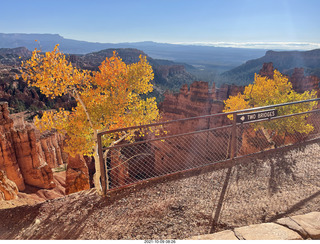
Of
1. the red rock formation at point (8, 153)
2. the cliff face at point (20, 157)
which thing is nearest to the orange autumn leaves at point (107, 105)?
the red rock formation at point (8, 153)

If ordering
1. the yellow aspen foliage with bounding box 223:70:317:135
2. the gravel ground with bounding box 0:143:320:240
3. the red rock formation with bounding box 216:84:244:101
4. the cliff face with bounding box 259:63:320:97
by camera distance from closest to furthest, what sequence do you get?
1. the gravel ground with bounding box 0:143:320:240
2. the yellow aspen foliage with bounding box 223:70:317:135
3. the cliff face with bounding box 259:63:320:97
4. the red rock formation with bounding box 216:84:244:101

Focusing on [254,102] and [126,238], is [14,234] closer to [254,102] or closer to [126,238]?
[126,238]

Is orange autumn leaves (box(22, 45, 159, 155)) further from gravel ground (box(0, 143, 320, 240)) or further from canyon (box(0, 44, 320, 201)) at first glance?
gravel ground (box(0, 143, 320, 240))

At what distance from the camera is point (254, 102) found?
2525 centimetres

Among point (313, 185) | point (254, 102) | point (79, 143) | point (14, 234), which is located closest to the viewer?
point (14, 234)

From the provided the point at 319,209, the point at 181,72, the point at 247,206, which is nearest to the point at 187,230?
the point at 247,206

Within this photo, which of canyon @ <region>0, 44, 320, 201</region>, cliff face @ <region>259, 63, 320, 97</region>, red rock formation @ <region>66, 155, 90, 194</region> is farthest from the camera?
cliff face @ <region>259, 63, 320, 97</region>

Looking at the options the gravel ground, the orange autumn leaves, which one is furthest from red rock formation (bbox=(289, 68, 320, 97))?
the gravel ground

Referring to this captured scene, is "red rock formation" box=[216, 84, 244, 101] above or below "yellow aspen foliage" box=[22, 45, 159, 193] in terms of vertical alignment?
below

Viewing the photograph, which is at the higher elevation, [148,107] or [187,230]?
[148,107]

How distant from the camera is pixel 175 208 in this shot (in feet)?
18.9

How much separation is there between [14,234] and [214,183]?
5.25m

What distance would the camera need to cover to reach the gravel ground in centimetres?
514

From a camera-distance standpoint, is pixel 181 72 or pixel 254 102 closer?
pixel 254 102
